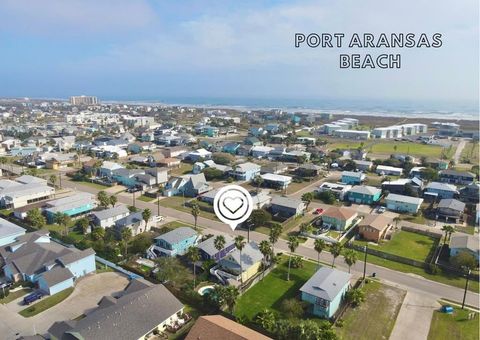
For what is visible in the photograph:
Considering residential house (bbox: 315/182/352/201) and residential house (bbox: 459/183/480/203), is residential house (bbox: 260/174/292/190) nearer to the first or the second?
residential house (bbox: 315/182/352/201)

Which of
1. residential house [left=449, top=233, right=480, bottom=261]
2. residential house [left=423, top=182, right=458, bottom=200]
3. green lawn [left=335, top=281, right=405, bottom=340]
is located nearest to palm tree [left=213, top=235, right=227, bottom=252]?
green lawn [left=335, top=281, right=405, bottom=340]

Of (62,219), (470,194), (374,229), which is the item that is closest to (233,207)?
(374,229)

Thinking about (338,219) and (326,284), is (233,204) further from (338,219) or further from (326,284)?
(326,284)

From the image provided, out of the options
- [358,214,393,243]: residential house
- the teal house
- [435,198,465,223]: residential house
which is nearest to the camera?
[358,214,393,243]: residential house

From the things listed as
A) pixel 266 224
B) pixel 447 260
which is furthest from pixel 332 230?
pixel 447 260

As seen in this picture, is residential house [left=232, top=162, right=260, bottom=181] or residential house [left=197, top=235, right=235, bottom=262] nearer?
residential house [left=197, top=235, right=235, bottom=262]

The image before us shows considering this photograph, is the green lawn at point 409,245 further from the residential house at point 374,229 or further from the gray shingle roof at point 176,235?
the gray shingle roof at point 176,235
